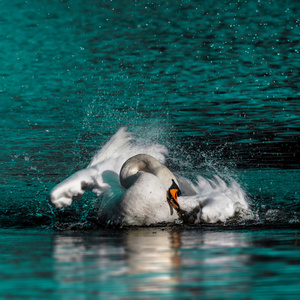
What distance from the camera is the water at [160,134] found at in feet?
12.3

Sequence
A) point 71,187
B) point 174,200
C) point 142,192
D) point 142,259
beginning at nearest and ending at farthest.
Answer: point 142,259 < point 142,192 < point 174,200 < point 71,187

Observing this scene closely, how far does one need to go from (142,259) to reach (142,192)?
209cm

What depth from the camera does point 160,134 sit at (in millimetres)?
11383

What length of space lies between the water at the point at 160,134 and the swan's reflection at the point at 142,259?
0.04 ft

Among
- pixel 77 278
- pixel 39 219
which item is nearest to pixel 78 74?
pixel 39 219

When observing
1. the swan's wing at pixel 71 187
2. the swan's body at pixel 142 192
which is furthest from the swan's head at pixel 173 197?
the swan's wing at pixel 71 187

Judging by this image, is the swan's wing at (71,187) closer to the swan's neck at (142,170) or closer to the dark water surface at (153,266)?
the swan's neck at (142,170)

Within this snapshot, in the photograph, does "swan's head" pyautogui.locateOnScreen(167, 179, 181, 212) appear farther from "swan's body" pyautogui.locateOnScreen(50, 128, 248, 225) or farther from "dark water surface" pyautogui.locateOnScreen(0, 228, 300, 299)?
"dark water surface" pyautogui.locateOnScreen(0, 228, 300, 299)

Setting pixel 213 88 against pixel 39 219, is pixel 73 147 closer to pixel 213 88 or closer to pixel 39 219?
pixel 39 219

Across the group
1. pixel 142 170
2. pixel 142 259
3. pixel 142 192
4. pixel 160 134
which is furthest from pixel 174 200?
pixel 160 134

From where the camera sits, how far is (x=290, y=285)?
11.0 feet

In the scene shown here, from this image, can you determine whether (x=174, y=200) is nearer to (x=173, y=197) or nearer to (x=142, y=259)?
(x=173, y=197)

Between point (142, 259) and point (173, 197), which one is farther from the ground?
point (173, 197)

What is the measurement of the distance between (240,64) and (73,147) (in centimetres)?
797
